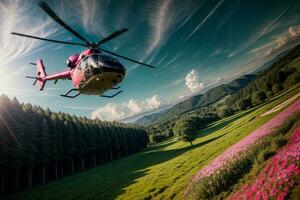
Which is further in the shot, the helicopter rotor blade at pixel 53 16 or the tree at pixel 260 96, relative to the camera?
the tree at pixel 260 96

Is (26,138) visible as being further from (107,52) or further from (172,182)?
(107,52)

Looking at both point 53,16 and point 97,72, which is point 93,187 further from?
point 53,16

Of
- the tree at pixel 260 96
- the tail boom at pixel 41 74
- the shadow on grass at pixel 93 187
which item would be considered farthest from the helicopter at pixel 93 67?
the tree at pixel 260 96

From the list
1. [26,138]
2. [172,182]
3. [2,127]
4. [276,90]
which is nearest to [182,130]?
[172,182]

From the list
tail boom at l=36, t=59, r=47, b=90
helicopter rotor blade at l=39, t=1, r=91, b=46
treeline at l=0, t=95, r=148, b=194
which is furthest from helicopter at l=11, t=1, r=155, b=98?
treeline at l=0, t=95, r=148, b=194

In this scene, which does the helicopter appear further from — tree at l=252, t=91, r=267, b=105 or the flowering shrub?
tree at l=252, t=91, r=267, b=105

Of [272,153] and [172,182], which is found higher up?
[272,153]

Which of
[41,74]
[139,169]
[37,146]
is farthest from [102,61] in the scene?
[37,146]

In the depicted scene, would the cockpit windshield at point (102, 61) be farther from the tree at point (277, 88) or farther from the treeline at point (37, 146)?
the tree at point (277, 88)

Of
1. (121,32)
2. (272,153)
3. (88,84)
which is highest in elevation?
(121,32)
